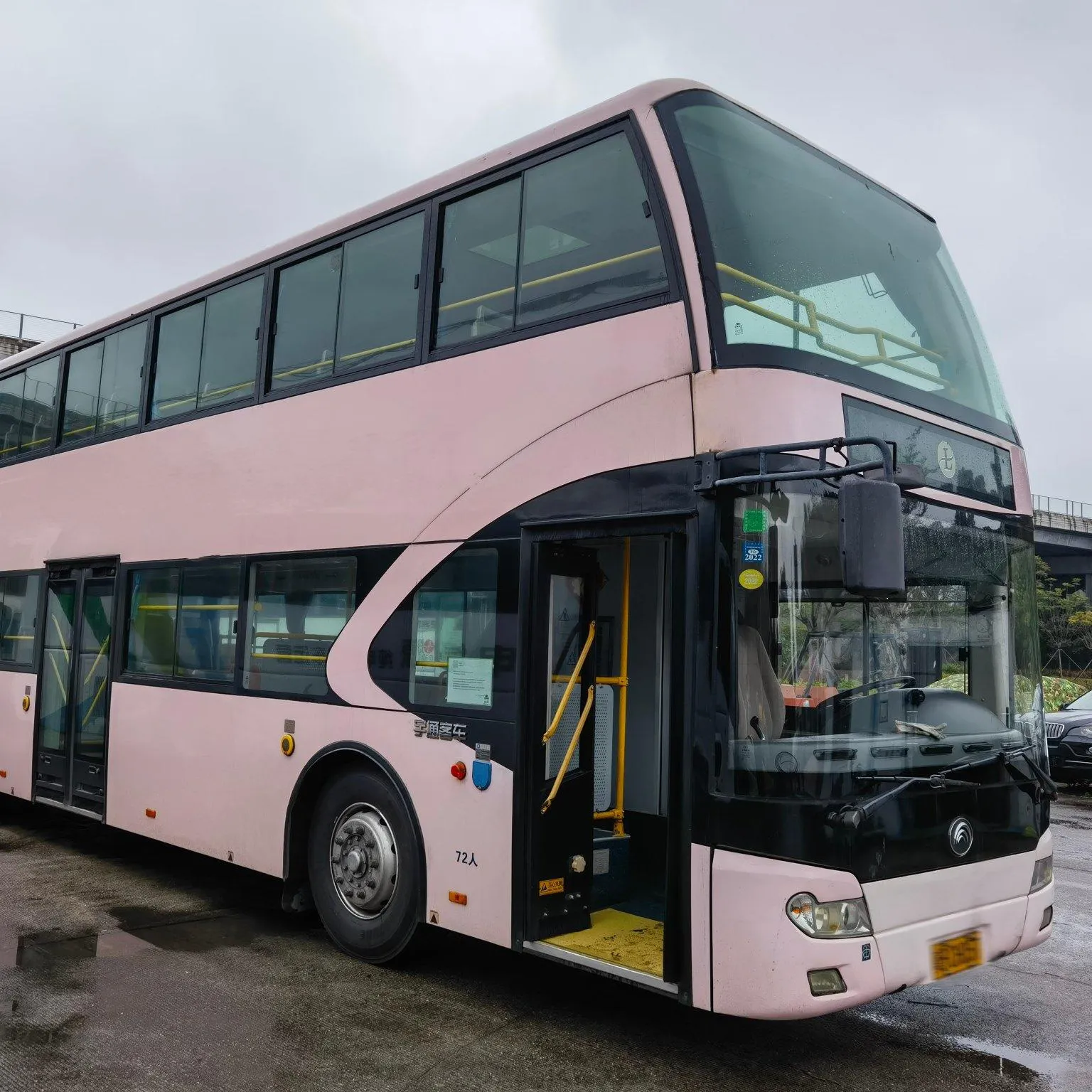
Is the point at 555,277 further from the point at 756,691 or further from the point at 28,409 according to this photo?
the point at 28,409

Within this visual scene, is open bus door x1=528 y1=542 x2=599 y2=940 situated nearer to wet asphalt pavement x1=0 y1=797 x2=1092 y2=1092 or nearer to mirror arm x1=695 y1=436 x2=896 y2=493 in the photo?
wet asphalt pavement x1=0 y1=797 x2=1092 y2=1092

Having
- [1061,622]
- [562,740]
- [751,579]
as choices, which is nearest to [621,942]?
[562,740]

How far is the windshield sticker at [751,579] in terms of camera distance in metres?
4.42

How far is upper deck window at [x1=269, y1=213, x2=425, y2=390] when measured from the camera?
21.0ft

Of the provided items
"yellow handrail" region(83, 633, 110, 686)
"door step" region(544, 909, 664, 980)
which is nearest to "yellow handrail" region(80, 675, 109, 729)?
"yellow handrail" region(83, 633, 110, 686)

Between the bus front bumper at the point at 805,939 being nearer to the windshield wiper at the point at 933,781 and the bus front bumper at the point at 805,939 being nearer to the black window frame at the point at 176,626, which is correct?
the windshield wiper at the point at 933,781

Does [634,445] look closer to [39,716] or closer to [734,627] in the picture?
[734,627]

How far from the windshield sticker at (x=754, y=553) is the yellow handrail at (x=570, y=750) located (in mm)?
1422

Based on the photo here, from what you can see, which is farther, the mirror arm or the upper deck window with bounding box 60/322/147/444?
the upper deck window with bounding box 60/322/147/444

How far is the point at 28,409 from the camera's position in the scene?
34.7 ft

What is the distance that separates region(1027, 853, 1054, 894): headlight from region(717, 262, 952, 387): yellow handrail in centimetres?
234

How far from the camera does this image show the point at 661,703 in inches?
244

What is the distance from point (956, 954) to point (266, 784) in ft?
13.4

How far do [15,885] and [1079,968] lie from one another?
278 inches
